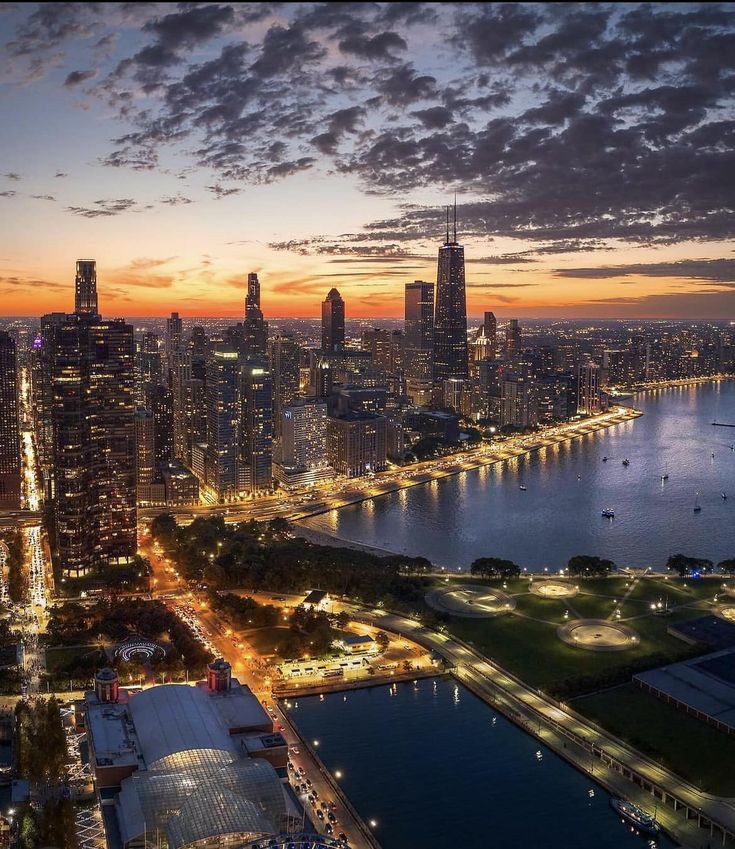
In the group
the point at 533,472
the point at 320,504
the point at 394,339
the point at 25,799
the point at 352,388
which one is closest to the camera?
the point at 25,799

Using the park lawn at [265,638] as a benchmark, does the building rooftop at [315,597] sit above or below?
above

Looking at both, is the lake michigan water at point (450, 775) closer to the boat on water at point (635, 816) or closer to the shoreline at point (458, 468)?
the boat on water at point (635, 816)

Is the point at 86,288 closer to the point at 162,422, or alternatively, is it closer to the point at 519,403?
the point at 162,422

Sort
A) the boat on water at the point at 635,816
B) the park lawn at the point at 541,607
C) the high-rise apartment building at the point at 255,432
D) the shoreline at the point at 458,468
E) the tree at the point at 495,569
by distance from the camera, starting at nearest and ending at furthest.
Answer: the boat on water at the point at 635,816 < the park lawn at the point at 541,607 < the tree at the point at 495,569 < the shoreline at the point at 458,468 < the high-rise apartment building at the point at 255,432

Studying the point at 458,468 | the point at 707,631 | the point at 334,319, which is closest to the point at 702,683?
the point at 707,631

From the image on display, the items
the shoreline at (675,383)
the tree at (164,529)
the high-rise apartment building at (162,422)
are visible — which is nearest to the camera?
the tree at (164,529)

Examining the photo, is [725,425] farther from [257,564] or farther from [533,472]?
[257,564]

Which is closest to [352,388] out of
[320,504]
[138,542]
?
[320,504]

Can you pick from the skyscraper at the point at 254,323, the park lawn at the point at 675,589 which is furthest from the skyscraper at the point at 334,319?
the park lawn at the point at 675,589
